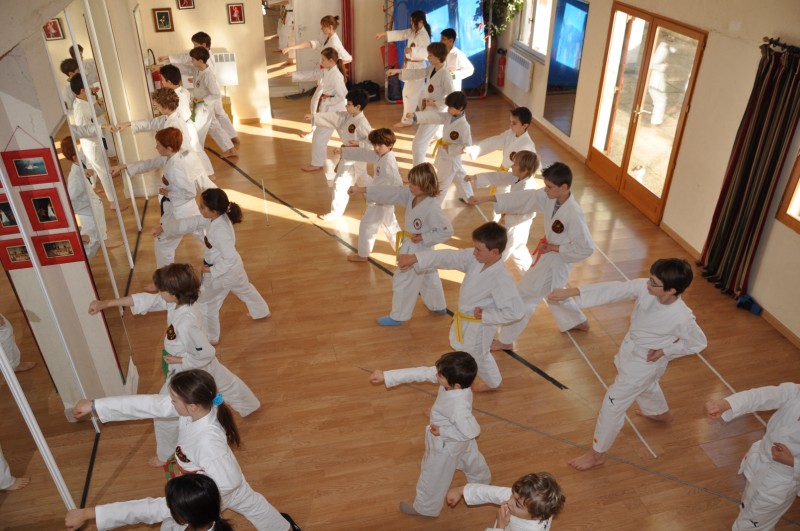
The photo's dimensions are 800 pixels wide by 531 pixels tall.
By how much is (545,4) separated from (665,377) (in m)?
7.23

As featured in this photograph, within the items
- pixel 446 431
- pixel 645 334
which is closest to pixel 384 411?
pixel 446 431

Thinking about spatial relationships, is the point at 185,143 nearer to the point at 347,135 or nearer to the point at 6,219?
the point at 347,135

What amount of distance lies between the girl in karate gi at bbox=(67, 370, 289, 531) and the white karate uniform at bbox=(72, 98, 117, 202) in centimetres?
256

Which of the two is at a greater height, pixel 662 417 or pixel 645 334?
pixel 645 334

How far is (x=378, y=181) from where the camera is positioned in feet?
20.9

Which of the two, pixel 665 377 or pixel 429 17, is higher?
pixel 429 17

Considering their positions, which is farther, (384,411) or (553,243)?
(553,243)

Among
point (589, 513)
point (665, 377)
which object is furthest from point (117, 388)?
point (665, 377)

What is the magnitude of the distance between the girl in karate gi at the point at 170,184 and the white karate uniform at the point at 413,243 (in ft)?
6.04

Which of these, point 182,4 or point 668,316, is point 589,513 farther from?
point 182,4

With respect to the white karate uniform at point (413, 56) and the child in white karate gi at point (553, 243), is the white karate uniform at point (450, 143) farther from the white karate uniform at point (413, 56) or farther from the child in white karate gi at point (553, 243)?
the white karate uniform at point (413, 56)

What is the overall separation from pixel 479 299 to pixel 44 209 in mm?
2967

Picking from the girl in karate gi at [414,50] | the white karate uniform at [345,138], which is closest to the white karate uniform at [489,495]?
the white karate uniform at [345,138]

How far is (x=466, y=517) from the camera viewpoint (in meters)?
4.16
